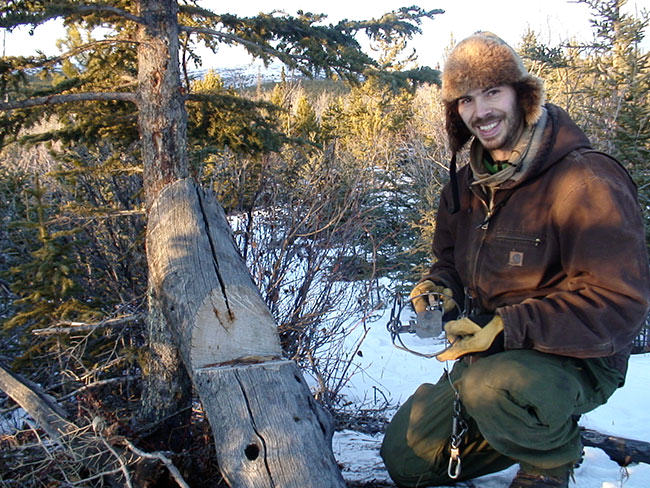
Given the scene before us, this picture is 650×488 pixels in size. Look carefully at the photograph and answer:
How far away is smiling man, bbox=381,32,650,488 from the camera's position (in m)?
1.98

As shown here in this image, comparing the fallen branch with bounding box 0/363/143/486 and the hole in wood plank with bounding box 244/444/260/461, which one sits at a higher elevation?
the hole in wood plank with bounding box 244/444/260/461

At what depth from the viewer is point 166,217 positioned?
263 cm

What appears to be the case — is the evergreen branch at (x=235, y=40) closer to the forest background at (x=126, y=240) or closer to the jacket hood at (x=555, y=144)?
the forest background at (x=126, y=240)

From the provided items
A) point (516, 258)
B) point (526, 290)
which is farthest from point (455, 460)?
point (516, 258)

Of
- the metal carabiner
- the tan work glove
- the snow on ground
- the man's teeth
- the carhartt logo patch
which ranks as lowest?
the snow on ground

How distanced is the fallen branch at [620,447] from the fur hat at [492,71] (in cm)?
208

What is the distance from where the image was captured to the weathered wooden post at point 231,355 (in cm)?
169

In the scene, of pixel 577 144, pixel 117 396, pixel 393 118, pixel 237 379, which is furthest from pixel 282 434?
pixel 393 118

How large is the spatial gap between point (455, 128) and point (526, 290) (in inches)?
44.0

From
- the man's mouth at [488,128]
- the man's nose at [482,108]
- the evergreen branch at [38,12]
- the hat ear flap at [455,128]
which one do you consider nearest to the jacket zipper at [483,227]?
the man's mouth at [488,128]

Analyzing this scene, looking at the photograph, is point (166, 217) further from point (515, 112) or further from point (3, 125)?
point (515, 112)

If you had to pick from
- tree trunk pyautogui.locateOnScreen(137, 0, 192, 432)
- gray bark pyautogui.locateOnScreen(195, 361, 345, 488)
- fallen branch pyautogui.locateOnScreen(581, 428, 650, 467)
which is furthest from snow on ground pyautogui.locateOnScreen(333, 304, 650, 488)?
tree trunk pyautogui.locateOnScreen(137, 0, 192, 432)

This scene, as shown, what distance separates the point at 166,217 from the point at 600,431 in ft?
10.7

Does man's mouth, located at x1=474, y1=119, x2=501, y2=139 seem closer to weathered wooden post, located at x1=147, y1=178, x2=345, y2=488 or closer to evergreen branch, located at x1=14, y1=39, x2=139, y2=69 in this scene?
weathered wooden post, located at x1=147, y1=178, x2=345, y2=488
